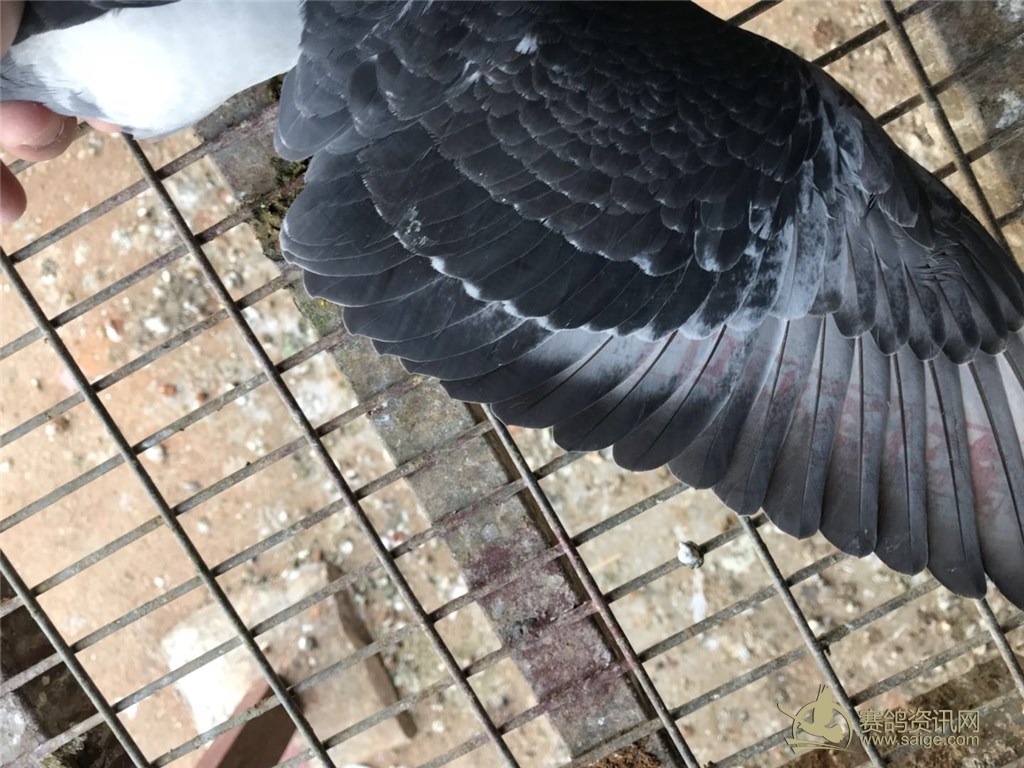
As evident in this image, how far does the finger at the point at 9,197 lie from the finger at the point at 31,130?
2.5 inches

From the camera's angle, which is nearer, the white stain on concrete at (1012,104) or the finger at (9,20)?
the finger at (9,20)

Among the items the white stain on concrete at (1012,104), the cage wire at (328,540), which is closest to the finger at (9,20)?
the cage wire at (328,540)

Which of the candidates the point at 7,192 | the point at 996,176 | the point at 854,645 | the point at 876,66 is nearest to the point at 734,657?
the point at 854,645

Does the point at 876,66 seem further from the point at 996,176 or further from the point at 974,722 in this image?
the point at 974,722

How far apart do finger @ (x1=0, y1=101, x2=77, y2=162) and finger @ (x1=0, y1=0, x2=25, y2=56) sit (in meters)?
0.11

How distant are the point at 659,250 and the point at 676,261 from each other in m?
0.02

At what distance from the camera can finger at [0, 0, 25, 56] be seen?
87cm

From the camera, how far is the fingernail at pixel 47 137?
1031mm

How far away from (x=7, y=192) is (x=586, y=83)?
821 mm

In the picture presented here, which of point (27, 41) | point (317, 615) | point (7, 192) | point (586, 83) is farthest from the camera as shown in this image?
point (317, 615)

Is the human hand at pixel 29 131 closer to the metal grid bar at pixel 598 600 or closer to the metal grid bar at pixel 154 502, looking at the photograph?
the metal grid bar at pixel 154 502

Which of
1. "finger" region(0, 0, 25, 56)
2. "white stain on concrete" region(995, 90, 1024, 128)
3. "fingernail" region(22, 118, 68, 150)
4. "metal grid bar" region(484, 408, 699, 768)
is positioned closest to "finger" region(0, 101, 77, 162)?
"fingernail" region(22, 118, 68, 150)

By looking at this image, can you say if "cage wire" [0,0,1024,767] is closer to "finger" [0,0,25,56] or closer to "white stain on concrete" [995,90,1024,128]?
"white stain on concrete" [995,90,1024,128]

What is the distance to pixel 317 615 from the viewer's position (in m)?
1.76
